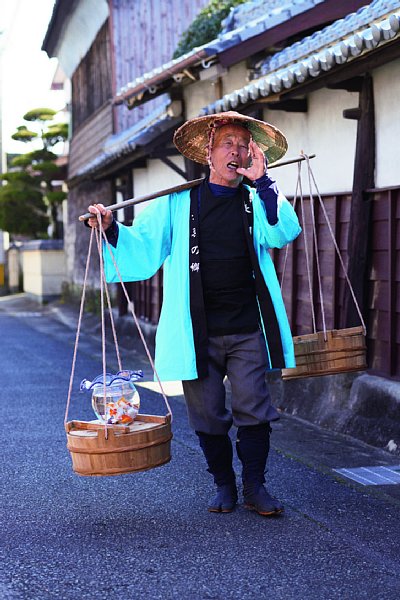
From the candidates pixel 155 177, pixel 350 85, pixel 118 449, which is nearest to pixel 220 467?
pixel 118 449

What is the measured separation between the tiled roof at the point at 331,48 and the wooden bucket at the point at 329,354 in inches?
78.0

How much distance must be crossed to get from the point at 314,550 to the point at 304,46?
5.69 metres

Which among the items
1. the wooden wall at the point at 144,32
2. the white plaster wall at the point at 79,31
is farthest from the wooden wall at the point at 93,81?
the wooden wall at the point at 144,32

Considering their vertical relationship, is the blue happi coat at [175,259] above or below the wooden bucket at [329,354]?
above

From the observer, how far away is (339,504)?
585cm

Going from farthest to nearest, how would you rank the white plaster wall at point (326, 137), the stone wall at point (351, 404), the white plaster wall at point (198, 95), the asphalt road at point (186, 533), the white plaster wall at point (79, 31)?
the white plaster wall at point (79, 31) → the white plaster wall at point (198, 95) → the white plaster wall at point (326, 137) → the stone wall at point (351, 404) → the asphalt road at point (186, 533)

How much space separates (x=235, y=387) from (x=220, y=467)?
453 mm

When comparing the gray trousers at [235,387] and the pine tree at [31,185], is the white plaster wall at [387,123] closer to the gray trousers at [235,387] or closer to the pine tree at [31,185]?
the gray trousers at [235,387]

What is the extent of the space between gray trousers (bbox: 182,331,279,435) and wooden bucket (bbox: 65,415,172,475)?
0.40m

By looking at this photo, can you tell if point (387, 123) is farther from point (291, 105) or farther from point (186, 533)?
point (186, 533)

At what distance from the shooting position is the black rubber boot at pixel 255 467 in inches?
216

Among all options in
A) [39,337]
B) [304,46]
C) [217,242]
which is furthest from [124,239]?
[39,337]

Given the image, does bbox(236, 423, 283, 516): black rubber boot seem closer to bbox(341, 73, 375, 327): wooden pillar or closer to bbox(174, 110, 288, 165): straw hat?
bbox(174, 110, 288, 165): straw hat

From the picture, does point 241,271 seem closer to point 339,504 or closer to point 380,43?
point 339,504
